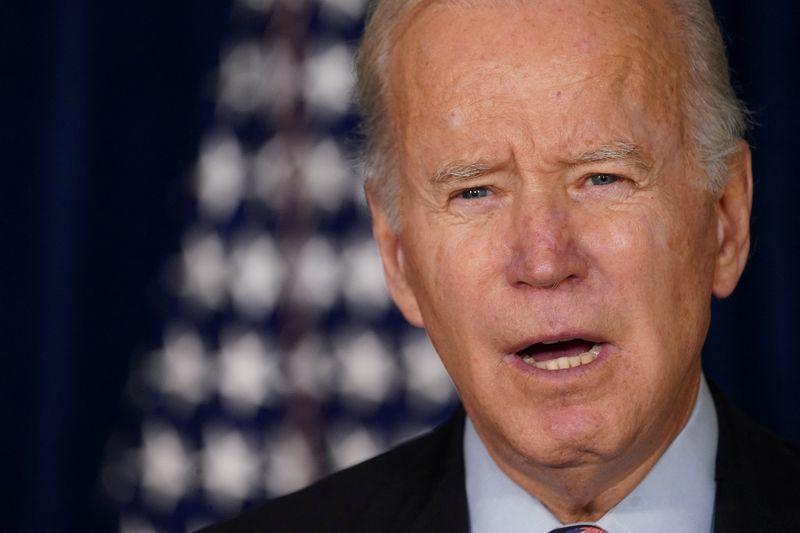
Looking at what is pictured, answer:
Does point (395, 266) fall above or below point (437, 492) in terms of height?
above

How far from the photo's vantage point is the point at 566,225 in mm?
1936

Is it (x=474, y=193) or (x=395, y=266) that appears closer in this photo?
(x=474, y=193)

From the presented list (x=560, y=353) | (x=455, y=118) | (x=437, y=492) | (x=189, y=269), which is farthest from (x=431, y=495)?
(x=189, y=269)

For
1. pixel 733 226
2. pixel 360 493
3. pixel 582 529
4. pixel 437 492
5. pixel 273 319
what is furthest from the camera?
pixel 273 319

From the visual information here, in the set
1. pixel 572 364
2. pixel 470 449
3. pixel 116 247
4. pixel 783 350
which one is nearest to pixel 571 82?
pixel 572 364

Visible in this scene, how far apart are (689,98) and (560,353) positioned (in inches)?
20.8

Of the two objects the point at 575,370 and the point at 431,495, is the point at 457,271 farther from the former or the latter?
the point at 431,495

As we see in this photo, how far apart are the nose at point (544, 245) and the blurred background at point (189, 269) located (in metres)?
1.40

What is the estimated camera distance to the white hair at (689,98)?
2.10 meters

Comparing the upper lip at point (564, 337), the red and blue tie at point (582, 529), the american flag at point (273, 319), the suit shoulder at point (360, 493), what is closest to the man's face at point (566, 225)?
the upper lip at point (564, 337)

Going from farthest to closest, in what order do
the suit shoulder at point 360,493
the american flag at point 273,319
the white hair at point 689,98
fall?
the american flag at point 273,319 < the suit shoulder at point 360,493 < the white hair at point 689,98

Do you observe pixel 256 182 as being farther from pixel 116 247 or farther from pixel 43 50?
pixel 43 50

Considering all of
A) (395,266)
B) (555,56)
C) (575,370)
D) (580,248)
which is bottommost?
(575,370)

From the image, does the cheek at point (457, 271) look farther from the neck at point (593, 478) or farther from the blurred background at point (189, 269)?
the blurred background at point (189, 269)
